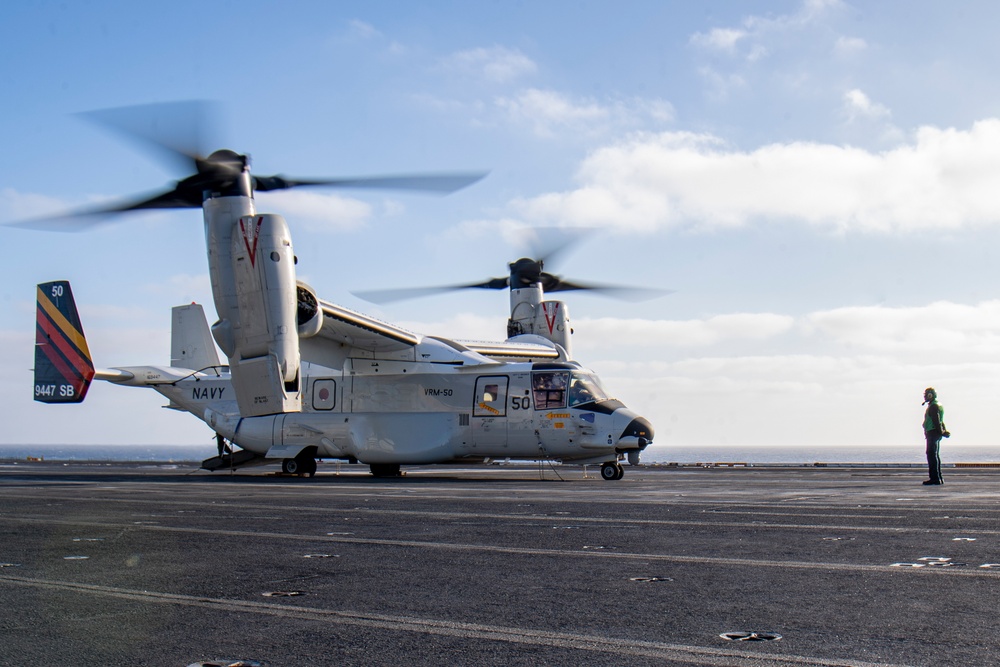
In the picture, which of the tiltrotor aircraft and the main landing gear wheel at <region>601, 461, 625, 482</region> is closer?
the tiltrotor aircraft

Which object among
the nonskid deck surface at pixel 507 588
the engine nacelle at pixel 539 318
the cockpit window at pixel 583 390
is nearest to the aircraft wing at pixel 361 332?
the cockpit window at pixel 583 390

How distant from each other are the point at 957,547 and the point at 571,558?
286 cm

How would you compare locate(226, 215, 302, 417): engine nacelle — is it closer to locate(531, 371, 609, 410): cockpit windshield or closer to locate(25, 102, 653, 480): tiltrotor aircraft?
locate(25, 102, 653, 480): tiltrotor aircraft

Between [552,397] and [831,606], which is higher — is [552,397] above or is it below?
above

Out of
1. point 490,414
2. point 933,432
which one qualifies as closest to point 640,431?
point 490,414

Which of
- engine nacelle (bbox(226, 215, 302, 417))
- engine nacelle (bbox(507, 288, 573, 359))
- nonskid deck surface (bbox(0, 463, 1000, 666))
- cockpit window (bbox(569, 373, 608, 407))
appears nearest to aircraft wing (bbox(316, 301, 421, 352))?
engine nacelle (bbox(226, 215, 302, 417))

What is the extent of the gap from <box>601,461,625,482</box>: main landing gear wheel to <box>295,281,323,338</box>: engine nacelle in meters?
7.73

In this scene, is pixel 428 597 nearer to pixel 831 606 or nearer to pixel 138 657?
pixel 138 657

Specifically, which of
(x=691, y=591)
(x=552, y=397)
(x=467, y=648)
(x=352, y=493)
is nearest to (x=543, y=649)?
(x=467, y=648)

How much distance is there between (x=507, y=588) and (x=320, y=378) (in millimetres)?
20555

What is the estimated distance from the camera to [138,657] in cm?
354

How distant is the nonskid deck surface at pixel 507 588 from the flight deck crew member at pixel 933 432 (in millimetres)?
6322

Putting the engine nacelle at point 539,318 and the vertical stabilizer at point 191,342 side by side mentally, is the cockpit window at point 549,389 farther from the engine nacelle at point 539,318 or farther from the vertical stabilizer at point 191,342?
the vertical stabilizer at point 191,342

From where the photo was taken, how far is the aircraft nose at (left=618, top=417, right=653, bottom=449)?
2094 cm
